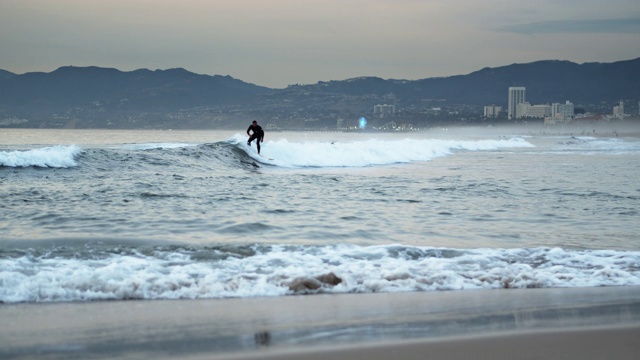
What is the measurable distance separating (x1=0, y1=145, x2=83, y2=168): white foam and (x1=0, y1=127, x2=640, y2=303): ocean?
13 cm

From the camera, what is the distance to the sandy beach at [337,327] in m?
4.59

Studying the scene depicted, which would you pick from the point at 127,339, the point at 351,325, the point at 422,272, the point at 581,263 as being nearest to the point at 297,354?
the point at 351,325

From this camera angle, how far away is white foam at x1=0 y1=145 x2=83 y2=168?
2044 cm

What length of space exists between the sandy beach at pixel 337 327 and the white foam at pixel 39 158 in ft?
52.4

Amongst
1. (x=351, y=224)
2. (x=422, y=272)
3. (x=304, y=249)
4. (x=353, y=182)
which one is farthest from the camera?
(x=353, y=182)

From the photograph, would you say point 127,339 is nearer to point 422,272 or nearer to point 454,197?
point 422,272

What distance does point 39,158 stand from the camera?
837 inches

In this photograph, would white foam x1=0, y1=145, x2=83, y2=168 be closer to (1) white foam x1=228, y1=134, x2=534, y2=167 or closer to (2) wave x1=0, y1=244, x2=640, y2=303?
(1) white foam x1=228, y1=134, x2=534, y2=167

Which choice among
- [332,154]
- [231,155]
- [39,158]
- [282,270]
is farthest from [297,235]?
[332,154]

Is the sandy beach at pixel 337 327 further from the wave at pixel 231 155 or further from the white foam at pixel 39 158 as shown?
the wave at pixel 231 155

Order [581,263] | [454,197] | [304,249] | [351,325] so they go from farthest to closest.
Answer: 1. [454,197]
2. [304,249]
3. [581,263]
4. [351,325]

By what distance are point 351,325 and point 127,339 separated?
65.4 inches

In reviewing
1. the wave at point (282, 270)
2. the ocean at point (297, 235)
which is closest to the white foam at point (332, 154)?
the ocean at point (297, 235)

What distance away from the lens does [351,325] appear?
5.31m
